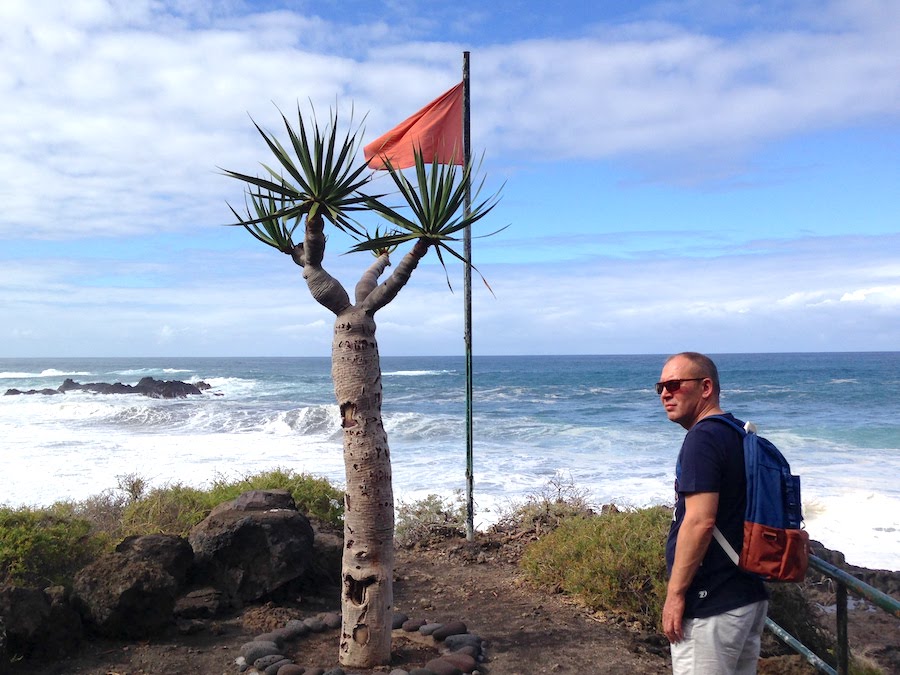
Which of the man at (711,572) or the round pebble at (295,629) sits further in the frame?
the round pebble at (295,629)

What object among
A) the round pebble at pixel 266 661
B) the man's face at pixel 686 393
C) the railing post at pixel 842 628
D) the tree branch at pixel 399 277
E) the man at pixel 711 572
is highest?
the tree branch at pixel 399 277

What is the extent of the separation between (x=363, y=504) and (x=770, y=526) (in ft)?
9.07

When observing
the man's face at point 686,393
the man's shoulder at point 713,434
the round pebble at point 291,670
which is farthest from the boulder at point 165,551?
the man's shoulder at point 713,434

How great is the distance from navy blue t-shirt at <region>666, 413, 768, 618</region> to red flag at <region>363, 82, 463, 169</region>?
5.24 meters

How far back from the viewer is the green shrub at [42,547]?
237 inches

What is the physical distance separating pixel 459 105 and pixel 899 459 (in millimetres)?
18298

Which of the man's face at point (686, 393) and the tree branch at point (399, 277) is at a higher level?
the tree branch at point (399, 277)

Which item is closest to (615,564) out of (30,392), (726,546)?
(726,546)

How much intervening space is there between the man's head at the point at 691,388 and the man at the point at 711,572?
0.15 metres

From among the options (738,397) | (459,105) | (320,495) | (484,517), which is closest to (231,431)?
(484,517)

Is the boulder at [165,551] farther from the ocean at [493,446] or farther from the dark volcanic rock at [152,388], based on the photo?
the dark volcanic rock at [152,388]

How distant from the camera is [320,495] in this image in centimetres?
902

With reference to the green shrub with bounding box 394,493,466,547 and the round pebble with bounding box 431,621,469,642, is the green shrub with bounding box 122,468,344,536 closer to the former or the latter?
the green shrub with bounding box 394,493,466,547

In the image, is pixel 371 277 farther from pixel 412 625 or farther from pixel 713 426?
pixel 713 426
